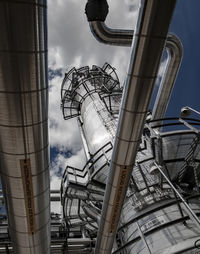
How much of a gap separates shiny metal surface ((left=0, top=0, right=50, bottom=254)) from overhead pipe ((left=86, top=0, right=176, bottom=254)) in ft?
5.95

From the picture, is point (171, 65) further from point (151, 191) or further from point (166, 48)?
point (151, 191)

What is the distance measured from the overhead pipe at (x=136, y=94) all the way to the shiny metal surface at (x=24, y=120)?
181cm

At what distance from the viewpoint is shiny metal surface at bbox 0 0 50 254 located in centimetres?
373

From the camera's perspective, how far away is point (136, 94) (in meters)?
5.27

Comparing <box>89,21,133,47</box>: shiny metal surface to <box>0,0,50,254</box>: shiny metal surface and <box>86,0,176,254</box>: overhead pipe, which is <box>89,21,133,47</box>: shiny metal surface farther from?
<box>0,0,50,254</box>: shiny metal surface

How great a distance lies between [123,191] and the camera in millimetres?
7082

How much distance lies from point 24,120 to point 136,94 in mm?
2458

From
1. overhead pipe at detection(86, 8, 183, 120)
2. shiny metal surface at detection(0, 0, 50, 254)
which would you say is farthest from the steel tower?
overhead pipe at detection(86, 8, 183, 120)

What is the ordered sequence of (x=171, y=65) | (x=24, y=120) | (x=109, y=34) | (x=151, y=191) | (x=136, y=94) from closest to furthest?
→ (x=24, y=120) → (x=136, y=94) → (x=151, y=191) → (x=109, y=34) → (x=171, y=65)

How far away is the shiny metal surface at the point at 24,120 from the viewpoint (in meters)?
3.73

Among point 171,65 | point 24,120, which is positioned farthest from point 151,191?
point 171,65

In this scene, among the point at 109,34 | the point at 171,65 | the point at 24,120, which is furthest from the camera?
the point at 171,65

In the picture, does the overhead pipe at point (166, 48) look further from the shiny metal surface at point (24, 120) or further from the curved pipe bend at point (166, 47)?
the shiny metal surface at point (24, 120)

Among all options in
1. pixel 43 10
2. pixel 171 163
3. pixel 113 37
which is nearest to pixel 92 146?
pixel 171 163
